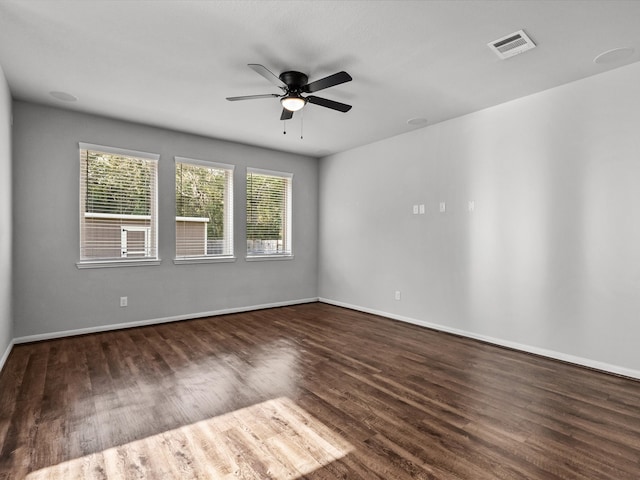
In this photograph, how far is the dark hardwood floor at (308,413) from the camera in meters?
1.86

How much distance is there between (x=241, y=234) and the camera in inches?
224

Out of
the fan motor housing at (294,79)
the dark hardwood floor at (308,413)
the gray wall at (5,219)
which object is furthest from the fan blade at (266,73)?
the dark hardwood floor at (308,413)

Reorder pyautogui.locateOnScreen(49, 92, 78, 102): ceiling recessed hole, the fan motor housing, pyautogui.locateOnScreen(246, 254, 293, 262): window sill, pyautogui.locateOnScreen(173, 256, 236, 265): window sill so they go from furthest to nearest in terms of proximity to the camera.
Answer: pyautogui.locateOnScreen(246, 254, 293, 262): window sill, pyautogui.locateOnScreen(173, 256, 236, 265): window sill, pyautogui.locateOnScreen(49, 92, 78, 102): ceiling recessed hole, the fan motor housing

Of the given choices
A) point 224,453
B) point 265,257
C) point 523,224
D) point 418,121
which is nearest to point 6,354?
point 224,453

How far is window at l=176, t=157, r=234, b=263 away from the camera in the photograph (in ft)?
16.7

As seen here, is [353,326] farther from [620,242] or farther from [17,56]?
[17,56]

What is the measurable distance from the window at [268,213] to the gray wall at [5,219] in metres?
3.01

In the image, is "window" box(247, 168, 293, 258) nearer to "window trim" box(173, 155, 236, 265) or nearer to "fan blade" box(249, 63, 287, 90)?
"window trim" box(173, 155, 236, 265)

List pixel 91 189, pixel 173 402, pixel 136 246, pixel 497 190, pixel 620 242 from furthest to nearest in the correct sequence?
pixel 136 246 < pixel 91 189 < pixel 497 190 < pixel 620 242 < pixel 173 402

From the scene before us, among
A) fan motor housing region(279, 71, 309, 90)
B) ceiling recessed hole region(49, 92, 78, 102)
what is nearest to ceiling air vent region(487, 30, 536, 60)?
fan motor housing region(279, 71, 309, 90)

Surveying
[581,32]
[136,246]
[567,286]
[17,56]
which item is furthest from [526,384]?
[17,56]

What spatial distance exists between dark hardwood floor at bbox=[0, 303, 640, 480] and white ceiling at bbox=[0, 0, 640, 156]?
2779 millimetres

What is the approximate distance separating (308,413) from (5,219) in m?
3.49

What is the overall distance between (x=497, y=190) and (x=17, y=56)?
16.2 feet
